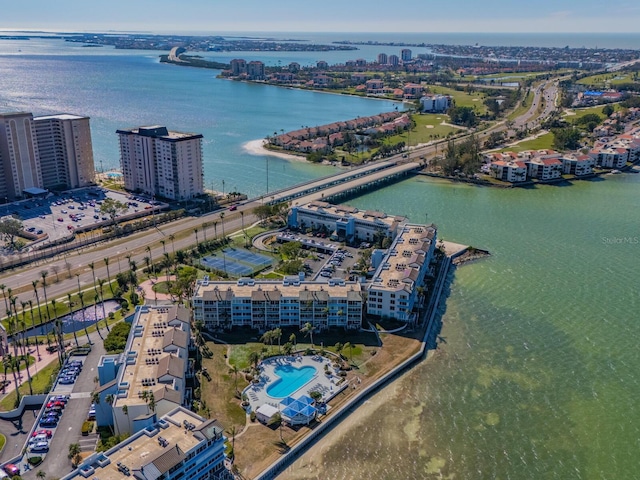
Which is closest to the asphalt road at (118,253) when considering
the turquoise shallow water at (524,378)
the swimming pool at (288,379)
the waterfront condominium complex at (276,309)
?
the waterfront condominium complex at (276,309)

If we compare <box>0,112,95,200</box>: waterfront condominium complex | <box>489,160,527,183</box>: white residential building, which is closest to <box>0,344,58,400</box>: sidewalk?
<box>0,112,95,200</box>: waterfront condominium complex

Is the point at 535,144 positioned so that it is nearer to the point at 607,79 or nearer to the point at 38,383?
the point at 38,383

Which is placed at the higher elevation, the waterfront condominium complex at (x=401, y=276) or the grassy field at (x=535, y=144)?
the grassy field at (x=535, y=144)

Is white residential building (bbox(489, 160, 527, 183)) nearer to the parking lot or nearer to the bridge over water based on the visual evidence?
the bridge over water

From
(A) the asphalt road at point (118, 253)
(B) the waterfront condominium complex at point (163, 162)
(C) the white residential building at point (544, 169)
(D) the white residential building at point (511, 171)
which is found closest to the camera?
(A) the asphalt road at point (118, 253)

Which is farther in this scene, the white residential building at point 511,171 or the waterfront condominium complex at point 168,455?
the white residential building at point 511,171

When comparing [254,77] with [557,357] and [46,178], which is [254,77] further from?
[557,357]

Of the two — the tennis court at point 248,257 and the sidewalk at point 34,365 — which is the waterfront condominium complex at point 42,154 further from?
the sidewalk at point 34,365

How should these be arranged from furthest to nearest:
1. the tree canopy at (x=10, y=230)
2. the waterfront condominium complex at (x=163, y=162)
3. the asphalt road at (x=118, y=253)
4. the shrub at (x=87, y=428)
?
the waterfront condominium complex at (x=163, y=162) → the tree canopy at (x=10, y=230) → the asphalt road at (x=118, y=253) → the shrub at (x=87, y=428)
